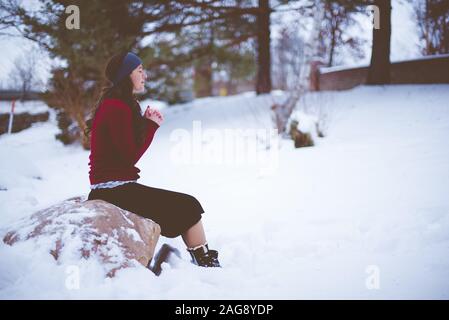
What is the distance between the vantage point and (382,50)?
8.78m

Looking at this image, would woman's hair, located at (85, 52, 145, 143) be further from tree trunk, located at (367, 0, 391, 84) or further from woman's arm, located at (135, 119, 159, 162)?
tree trunk, located at (367, 0, 391, 84)

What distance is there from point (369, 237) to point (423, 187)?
3.33 ft

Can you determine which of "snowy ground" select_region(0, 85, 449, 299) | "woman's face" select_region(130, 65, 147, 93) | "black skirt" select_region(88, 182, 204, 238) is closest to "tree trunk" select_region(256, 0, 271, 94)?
"snowy ground" select_region(0, 85, 449, 299)

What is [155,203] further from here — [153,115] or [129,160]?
[153,115]

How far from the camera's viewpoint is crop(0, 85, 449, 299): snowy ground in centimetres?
194

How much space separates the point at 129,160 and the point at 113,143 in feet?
0.53

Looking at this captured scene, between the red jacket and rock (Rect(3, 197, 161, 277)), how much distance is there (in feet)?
0.73

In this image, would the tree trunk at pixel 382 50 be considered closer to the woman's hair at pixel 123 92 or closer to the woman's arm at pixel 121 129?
the woman's hair at pixel 123 92

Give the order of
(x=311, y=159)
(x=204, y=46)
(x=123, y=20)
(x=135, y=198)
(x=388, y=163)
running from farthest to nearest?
(x=204, y=46)
(x=123, y=20)
(x=311, y=159)
(x=388, y=163)
(x=135, y=198)

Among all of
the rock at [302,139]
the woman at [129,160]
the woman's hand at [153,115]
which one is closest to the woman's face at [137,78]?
the woman at [129,160]

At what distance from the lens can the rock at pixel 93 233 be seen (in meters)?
2.02

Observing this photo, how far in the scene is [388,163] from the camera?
13.1ft

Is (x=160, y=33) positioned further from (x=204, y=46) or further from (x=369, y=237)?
(x=369, y=237)
